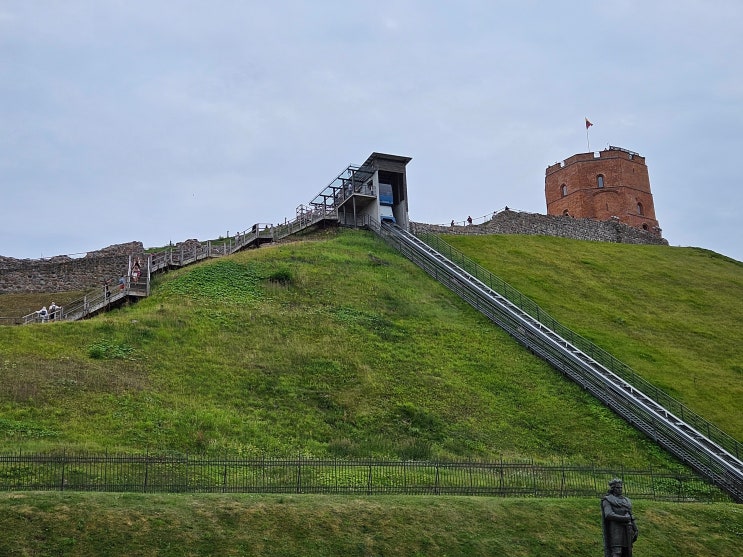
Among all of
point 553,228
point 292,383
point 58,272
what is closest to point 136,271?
point 58,272

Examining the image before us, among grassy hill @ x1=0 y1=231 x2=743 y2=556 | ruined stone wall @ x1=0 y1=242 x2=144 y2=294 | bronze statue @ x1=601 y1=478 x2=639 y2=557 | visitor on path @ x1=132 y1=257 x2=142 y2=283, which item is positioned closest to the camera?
bronze statue @ x1=601 y1=478 x2=639 y2=557

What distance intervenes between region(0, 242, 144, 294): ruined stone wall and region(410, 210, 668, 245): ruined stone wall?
62.6ft

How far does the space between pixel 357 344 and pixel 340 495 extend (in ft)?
47.0

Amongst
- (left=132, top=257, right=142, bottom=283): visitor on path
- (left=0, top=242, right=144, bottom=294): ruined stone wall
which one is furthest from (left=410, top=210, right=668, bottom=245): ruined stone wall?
(left=132, top=257, right=142, bottom=283): visitor on path

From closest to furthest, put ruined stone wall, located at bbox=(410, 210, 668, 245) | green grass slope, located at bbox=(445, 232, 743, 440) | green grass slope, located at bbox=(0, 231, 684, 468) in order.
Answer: green grass slope, located at bbox=(0, 231, 684, 468)
green grass slope, located at bbox=(445, 232, 743, 440)
ruined stone wall, located at bbox=(410, 210, 668, 245)

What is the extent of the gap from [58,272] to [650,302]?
33634 millimetres

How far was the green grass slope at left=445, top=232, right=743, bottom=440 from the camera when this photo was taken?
3750 cm

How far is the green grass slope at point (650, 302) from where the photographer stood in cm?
3750

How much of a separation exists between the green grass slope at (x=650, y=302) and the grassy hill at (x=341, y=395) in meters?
0.18

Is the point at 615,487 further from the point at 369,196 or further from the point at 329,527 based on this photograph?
the point at 369,196

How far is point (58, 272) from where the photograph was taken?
161 feet

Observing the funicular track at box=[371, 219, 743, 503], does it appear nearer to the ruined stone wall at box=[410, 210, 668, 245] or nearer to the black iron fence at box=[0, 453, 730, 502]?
the black iron fence at box=[0, 453, 730, 502]

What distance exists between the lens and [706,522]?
71.8 feet

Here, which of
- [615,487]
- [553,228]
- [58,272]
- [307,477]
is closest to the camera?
[615,487]
